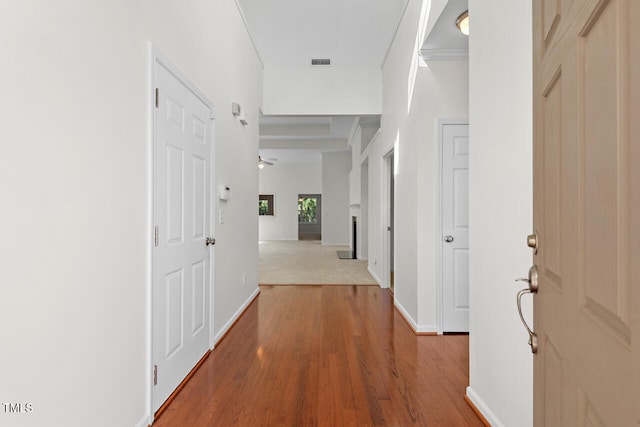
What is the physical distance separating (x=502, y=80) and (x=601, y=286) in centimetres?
149

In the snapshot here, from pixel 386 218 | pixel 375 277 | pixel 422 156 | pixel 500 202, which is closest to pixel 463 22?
pixel 422 156

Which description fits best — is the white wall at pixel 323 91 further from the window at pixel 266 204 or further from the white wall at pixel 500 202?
the window at pixel 266 204

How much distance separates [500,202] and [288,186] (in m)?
11.8

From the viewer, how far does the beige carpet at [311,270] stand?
5.63 m

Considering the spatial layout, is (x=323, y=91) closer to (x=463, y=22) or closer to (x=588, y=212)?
(x=463, y=22)

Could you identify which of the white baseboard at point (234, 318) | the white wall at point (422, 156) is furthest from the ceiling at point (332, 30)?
the white baseboard at point (234, 318)

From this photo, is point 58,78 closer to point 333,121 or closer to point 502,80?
point 502,80

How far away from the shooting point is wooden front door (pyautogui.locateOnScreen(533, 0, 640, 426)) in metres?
0.47

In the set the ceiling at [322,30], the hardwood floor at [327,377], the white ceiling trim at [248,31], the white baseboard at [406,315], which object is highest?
the ceiling at [322,30]

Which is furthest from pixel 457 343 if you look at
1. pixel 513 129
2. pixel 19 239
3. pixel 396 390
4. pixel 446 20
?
pixel 19 239

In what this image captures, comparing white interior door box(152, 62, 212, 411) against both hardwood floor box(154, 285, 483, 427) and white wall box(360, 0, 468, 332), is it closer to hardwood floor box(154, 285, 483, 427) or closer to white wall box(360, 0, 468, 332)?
hardwood floor box(154, 285, 483, 427)

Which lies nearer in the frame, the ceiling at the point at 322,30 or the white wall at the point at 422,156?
the white wall at the point at 422,156

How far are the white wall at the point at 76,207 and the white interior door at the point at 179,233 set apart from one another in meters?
0.14

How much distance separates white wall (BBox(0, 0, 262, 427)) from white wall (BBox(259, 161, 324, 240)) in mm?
11224
